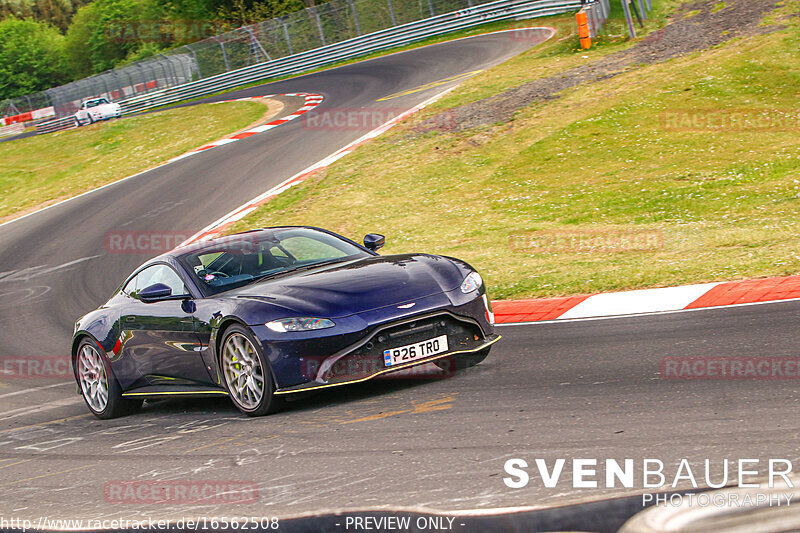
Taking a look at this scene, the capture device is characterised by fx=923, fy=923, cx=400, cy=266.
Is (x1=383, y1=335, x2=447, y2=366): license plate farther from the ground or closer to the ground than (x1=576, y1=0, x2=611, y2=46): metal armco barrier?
closer to the ground

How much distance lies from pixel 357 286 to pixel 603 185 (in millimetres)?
8432

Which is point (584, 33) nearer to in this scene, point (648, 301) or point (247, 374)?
point (648, 301)

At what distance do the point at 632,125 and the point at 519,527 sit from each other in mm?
14287

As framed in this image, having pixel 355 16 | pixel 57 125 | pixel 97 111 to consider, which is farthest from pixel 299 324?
pixel 57 125

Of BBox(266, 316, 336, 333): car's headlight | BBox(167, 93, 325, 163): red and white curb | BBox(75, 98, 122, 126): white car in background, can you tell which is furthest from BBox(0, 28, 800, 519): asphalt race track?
BBox(75, 98, 122, 126): white car in background

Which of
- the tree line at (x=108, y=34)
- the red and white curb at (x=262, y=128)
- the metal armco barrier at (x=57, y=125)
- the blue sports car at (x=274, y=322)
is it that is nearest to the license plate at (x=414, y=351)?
the blue sports car at (x=274, y=322)

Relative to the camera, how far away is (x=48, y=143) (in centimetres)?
3331

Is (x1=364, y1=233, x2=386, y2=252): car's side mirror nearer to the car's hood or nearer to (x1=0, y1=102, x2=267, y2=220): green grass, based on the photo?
the car's hood

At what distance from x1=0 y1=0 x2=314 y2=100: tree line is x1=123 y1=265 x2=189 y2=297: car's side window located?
4799cm

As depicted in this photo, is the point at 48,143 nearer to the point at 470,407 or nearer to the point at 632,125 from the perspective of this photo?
the point at 632,125

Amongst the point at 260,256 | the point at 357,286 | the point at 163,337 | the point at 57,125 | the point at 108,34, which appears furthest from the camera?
the point at 108,34

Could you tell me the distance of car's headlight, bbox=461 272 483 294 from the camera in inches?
267

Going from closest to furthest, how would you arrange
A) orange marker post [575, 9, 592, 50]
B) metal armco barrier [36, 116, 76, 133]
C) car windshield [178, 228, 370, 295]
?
car windshield [178, 228, 370, 295]
orange marker post [575, 9, 592, 50]
metal armco barrier [36, 116, 76, 133]

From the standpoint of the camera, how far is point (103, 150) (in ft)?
93.4
